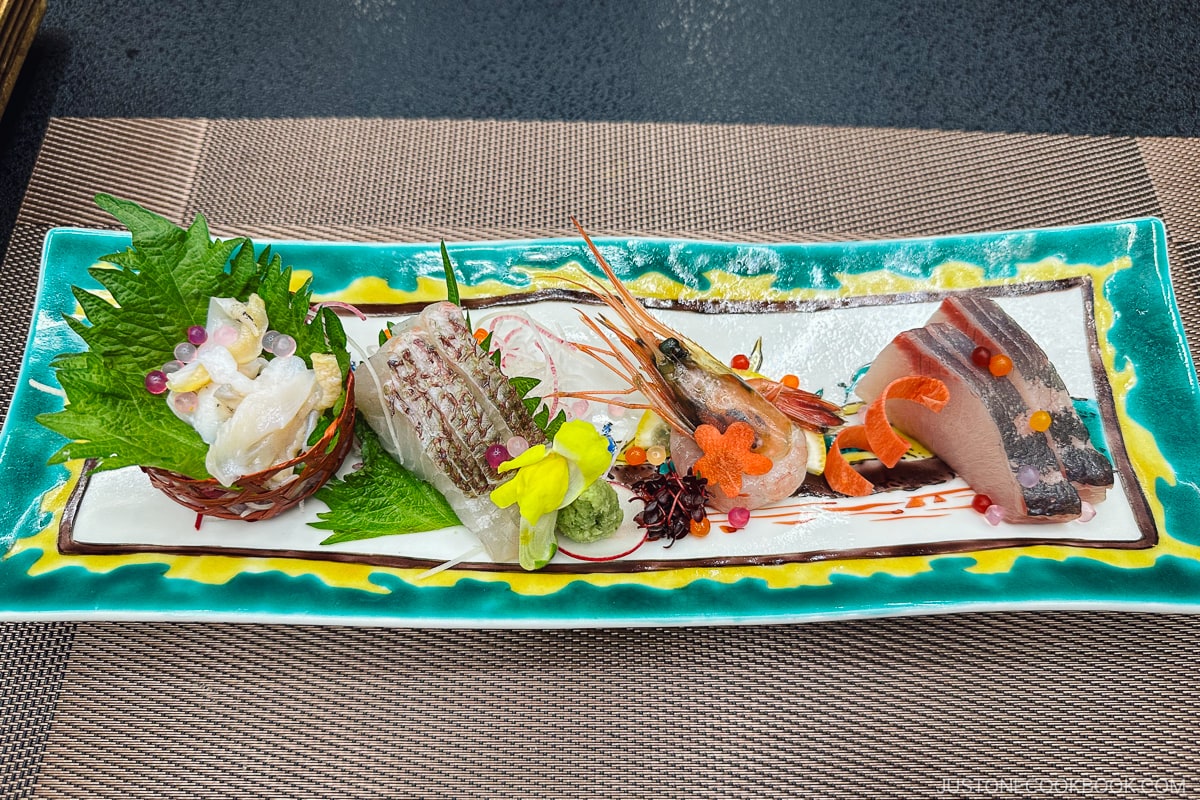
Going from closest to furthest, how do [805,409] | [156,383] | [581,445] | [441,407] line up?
[581,445] → [156,383] → [441,407] → [805,409]

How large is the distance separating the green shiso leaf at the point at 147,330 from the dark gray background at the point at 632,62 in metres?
2.13

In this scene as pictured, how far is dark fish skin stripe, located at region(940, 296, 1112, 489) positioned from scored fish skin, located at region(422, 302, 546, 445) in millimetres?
1540

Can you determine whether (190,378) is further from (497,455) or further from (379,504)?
(497,455)

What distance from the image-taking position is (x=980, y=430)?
272 cm

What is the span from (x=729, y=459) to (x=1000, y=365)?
97 centimetres

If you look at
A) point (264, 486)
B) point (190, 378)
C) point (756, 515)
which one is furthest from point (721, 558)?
point (190, 378)

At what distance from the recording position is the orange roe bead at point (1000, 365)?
8.90 ft

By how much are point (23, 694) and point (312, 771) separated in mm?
987

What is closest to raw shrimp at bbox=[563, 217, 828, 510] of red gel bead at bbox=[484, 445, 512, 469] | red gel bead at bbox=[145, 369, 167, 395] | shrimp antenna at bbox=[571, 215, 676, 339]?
shrimp antenna at bbox=[571, 215, 676, 339]

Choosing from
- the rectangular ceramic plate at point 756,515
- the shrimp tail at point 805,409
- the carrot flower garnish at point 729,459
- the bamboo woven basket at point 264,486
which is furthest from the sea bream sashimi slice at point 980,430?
the bamboo woven basket at point 264,486

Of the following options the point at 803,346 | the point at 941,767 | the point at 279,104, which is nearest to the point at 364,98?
the point at 279,104

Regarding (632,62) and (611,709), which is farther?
(632,62)

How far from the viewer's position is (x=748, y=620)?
2.49m

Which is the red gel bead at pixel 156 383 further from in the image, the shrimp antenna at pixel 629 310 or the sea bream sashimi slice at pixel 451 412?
the shrimp antenna at pixel 629 310
